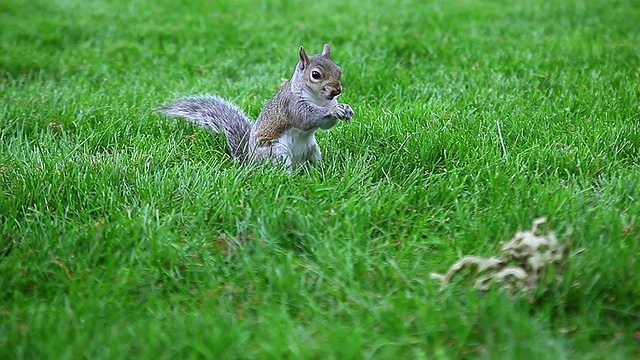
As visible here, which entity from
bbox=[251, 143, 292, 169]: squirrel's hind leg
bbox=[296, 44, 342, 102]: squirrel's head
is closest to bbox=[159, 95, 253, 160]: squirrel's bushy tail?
bbox=[251, 143, 292, 169]: squirrel's hind leg

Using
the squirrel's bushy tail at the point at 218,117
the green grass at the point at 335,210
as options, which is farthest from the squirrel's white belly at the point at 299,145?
the squirrel's bushy tail at the point at 218,117

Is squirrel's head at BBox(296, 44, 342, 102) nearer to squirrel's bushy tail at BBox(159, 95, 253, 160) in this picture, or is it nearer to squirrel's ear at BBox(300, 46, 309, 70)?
squirrel's ear at BBox(300, 46, 309, 70)

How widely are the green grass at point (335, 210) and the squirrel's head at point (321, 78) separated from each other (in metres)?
0.30

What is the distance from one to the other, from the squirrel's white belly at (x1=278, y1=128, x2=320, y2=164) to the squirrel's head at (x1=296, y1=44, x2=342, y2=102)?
166 mm

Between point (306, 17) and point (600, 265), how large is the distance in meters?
4.30

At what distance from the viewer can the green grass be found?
6.12 ft

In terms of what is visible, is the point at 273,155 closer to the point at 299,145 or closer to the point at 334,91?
the point at 299,145

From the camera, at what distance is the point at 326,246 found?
2.26m

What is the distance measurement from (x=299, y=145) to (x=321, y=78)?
30 centimetres

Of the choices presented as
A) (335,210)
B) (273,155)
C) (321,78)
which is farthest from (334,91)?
(335,210)

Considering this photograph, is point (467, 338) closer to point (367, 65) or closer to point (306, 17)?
point (367, 65)

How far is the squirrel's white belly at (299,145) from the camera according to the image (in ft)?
9.77

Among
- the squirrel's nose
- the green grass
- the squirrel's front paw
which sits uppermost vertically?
the squirrel's nose

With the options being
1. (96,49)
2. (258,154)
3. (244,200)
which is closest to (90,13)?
(96,49)
